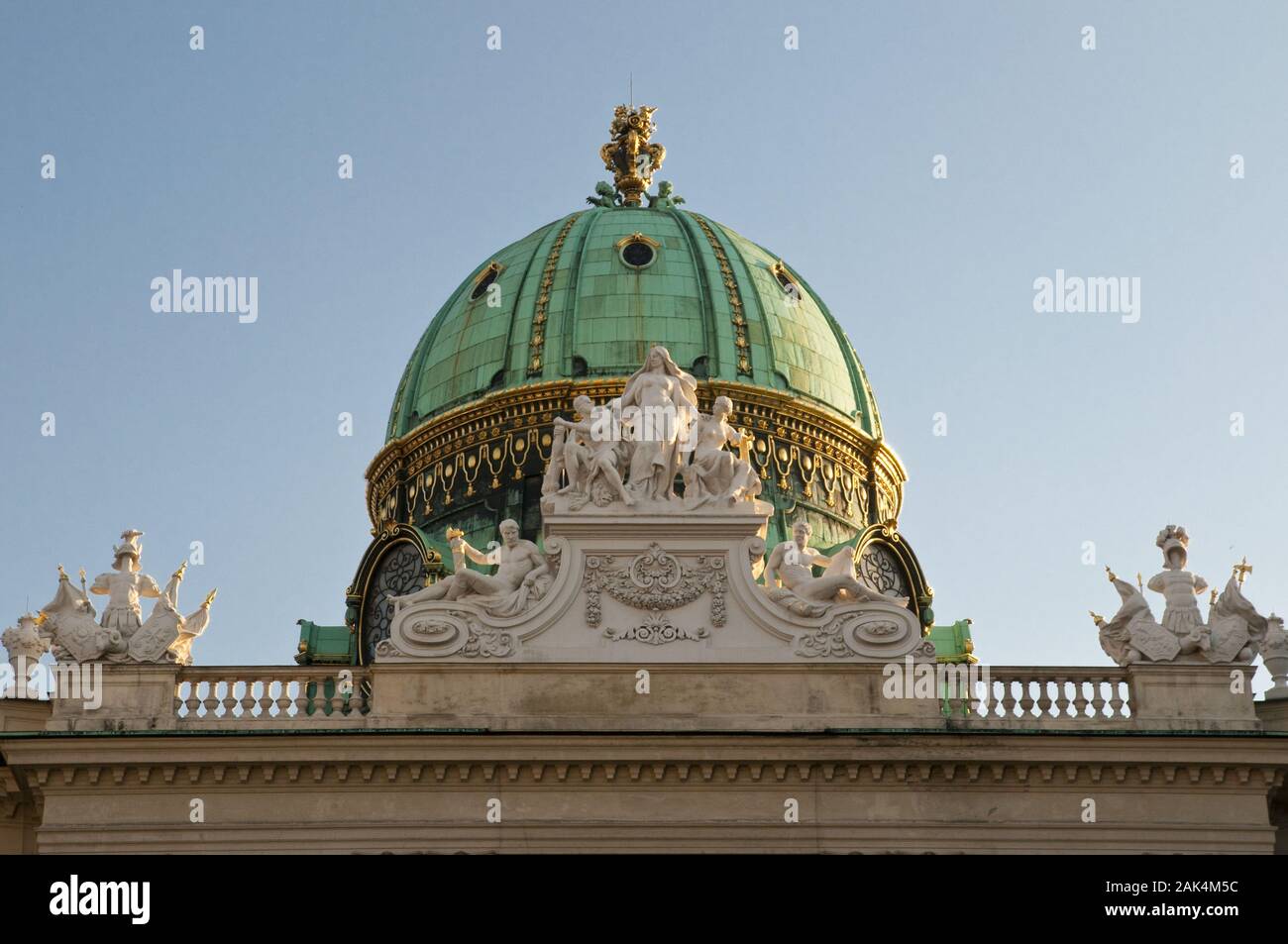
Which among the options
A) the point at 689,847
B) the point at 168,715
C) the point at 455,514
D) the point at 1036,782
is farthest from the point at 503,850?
the point at 455,514

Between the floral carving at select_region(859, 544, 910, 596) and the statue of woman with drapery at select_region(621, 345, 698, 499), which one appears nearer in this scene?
the statue of woman with drapery at select_region(621, 345, 698, 499)

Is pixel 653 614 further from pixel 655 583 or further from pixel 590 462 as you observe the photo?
pixel 590 462

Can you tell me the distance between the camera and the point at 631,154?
40.8 metres

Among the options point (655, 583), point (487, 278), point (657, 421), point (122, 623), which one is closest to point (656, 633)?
point (655, 583)

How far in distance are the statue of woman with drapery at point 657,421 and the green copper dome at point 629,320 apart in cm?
718

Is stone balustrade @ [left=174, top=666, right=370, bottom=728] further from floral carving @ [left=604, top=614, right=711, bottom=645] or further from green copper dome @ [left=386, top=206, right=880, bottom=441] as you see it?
green copper dome @ [left=386, top=206, right=880, bottom=441]

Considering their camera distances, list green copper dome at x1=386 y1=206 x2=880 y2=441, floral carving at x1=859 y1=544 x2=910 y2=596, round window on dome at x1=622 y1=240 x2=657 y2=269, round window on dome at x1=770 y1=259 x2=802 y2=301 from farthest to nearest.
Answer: round window on dome at x1=770 y1=259 x2=802 y2=301 < round window on dome at x1=622 y1=240 x2=657 y2=269 < green copper dome at x1=386 y1=206 x2=880 y2=441 < floral carving at x1=859 y1=544 x2=910 y2=596

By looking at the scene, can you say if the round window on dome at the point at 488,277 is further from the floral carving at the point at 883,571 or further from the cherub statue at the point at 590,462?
the cherub statue at the point at 590,462

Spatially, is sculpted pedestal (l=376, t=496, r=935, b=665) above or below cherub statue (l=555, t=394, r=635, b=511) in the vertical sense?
below

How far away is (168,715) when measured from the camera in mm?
26906

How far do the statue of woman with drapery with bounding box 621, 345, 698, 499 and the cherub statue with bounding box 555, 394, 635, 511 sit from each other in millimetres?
213

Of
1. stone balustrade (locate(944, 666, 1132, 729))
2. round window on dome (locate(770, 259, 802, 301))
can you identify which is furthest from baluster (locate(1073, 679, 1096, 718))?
round window on dome (locate(770, 259, 802, 301))

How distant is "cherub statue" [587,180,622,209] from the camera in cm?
4062
